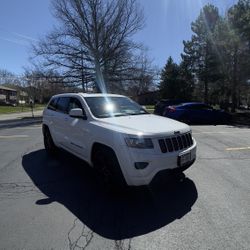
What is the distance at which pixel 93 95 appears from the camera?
24.5 ft

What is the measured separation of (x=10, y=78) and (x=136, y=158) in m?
139

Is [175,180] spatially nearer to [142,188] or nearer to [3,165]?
[142,188]

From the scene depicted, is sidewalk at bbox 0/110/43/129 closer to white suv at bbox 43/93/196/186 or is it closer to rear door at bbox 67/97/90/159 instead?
rear door at bbox 67/97/90/159

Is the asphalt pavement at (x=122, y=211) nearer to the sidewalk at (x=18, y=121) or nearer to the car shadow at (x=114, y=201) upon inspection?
the car shadow at (x=114, y=201)

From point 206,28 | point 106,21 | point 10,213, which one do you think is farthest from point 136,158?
point 206,28

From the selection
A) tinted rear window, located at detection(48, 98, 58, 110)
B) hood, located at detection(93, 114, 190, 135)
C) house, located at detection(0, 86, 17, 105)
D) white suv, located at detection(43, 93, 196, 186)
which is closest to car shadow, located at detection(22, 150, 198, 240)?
white suv, located at detection(43, 93, 196, 186)

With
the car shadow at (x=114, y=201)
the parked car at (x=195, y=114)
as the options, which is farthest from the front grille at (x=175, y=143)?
the parked car at (x=195, y=114)

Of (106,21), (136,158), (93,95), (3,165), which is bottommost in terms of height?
(3,165)

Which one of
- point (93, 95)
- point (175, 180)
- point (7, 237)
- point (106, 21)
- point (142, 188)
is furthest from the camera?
point (106, 21)

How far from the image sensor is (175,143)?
5508 mm

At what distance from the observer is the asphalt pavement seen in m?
3.99

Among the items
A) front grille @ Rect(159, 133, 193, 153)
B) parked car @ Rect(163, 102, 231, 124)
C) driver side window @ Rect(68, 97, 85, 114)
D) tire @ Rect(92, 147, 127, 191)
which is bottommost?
parked car @ Rect(163, 102, 231, 124)

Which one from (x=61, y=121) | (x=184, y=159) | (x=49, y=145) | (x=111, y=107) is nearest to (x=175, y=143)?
(x=184, y=159)

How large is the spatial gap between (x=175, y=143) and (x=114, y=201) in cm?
138
